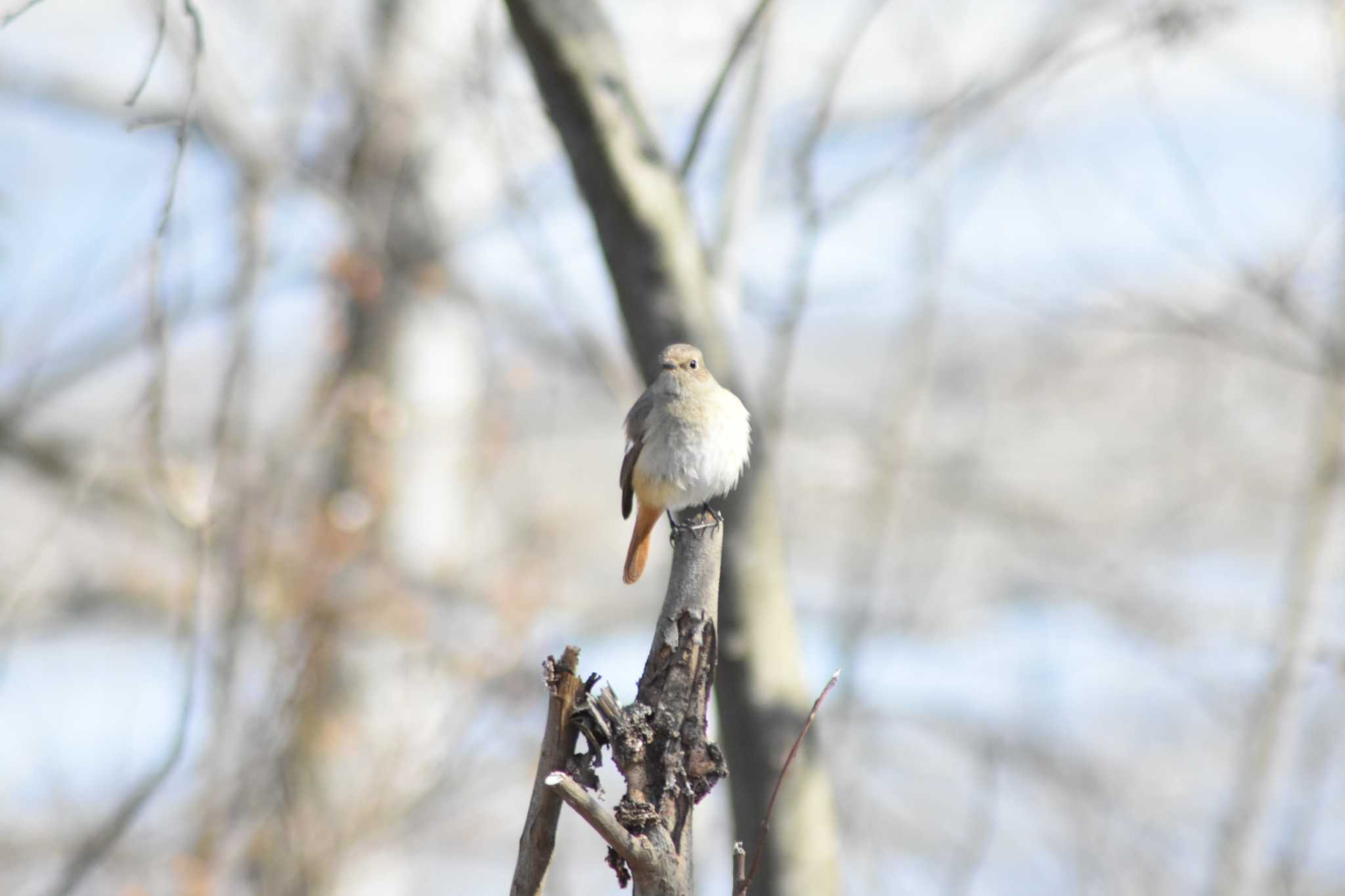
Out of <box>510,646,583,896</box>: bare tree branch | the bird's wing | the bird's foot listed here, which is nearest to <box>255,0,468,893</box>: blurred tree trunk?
the bird's foot

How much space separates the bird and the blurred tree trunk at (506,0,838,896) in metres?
0.42

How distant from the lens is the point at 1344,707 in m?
6.11

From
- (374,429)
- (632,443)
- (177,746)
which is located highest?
(632,443)

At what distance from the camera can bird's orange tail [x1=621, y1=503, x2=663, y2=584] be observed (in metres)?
1.73

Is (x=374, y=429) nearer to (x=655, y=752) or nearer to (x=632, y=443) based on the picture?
(x=632, y=443)

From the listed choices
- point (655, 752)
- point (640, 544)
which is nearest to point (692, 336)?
point (640, 544)

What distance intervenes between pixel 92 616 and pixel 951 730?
18.3 ft

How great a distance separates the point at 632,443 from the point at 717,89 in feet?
3.60

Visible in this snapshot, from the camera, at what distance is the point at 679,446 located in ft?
6.24

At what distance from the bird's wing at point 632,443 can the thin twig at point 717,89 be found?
2.99 feet

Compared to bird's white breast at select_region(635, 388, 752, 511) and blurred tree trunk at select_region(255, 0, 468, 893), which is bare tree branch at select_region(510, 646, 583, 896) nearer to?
bird's white breast at select_region(635, 388, 752, 511)

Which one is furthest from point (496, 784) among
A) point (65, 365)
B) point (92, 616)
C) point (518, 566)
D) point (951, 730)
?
point (951, 730)

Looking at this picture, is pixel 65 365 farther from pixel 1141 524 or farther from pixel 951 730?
pixel 1141 524

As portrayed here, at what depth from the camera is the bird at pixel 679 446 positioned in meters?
1.86
